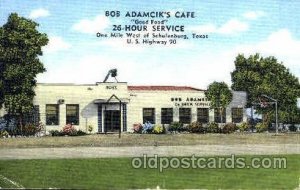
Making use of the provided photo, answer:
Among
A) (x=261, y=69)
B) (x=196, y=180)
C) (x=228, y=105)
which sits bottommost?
(x=196, y=180)

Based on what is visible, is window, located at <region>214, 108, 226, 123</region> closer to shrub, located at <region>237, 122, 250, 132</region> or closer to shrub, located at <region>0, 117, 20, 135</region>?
shrub, located at <region>237, 122, 250, 132</region>

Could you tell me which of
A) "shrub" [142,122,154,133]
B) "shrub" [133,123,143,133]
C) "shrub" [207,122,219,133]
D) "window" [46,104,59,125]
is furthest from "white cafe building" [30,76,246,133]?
"shrub" [207,122,219,133]

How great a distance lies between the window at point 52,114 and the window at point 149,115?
5107 mm

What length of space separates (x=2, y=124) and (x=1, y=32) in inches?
207

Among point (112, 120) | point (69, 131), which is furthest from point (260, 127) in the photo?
point (69, 131)

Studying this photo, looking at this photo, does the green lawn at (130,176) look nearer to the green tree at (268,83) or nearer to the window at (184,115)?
the window at (184,115)

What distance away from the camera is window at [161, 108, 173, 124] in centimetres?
3231

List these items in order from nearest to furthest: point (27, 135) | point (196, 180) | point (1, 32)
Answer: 1. point (196, 180)
2. point (1, 32)
3. point (27, 135)

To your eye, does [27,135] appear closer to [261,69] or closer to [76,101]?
[76,101]

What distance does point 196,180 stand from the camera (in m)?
12.6

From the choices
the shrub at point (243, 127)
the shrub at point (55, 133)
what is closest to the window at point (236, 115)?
the shrub at point (243, 127)

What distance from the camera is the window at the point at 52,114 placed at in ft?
98.4

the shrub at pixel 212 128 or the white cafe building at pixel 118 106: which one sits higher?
the white cafe building at pixel 118 106

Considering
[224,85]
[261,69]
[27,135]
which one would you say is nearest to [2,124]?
[27,135]
